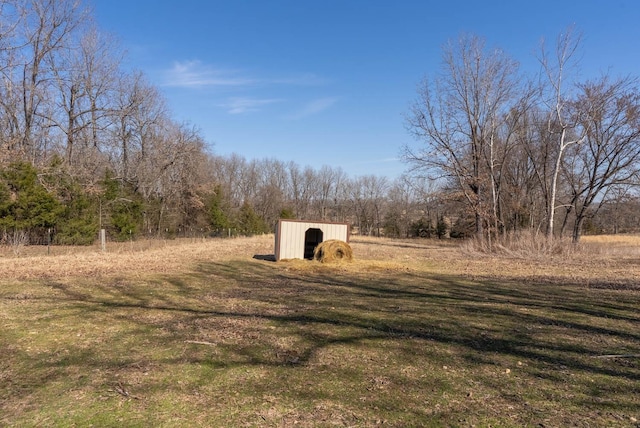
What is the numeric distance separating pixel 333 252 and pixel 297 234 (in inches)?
84.9

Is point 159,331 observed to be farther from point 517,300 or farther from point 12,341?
point 517,300

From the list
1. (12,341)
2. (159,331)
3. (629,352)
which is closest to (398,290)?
(629,352)

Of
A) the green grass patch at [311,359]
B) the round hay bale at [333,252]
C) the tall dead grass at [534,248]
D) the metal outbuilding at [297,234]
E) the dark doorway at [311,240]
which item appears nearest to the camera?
the green grass patch at [311,359]

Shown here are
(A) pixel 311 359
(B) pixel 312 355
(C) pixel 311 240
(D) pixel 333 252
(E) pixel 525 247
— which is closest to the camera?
(A) pixel 311 359

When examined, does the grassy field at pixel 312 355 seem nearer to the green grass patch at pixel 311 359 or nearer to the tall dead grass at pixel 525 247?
the green grass patch at pixel 311 359

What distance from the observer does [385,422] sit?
10.8ft

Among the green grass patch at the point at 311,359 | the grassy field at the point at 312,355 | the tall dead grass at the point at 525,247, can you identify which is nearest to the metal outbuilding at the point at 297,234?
the grassy field at the point at 312,355

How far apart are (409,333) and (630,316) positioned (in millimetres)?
4824

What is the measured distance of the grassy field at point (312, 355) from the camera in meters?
3.48

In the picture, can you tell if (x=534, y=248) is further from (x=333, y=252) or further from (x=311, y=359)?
(x=311, y=359)

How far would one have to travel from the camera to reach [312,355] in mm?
5000

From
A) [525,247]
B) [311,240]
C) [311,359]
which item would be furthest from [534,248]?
[311,359]

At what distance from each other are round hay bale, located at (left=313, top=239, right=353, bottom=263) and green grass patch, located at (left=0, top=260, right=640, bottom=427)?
20.4ft

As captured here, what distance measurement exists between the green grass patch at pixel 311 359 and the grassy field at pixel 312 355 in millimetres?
24
